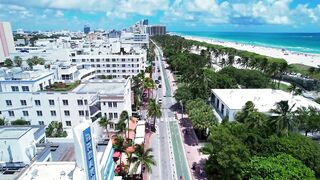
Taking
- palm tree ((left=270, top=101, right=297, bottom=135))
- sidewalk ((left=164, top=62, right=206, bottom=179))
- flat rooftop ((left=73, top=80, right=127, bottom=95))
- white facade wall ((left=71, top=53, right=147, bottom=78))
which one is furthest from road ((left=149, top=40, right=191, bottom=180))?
white facade wall ((left=71, top=53, right=147, bottom=78))

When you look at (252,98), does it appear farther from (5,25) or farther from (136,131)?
(5,25)

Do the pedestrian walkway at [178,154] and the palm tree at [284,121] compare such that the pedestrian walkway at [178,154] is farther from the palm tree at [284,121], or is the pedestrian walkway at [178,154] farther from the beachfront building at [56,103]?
the palm tree at [284,121]

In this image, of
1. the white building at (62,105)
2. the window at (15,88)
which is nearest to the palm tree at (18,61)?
the window at (15,88)

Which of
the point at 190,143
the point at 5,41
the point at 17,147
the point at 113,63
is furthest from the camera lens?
the point at 5,41

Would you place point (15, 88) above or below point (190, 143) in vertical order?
above

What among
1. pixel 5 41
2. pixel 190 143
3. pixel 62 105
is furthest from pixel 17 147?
pixel 5 41

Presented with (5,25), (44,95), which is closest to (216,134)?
(44,95)

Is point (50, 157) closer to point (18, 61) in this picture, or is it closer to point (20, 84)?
point (20, 84)
